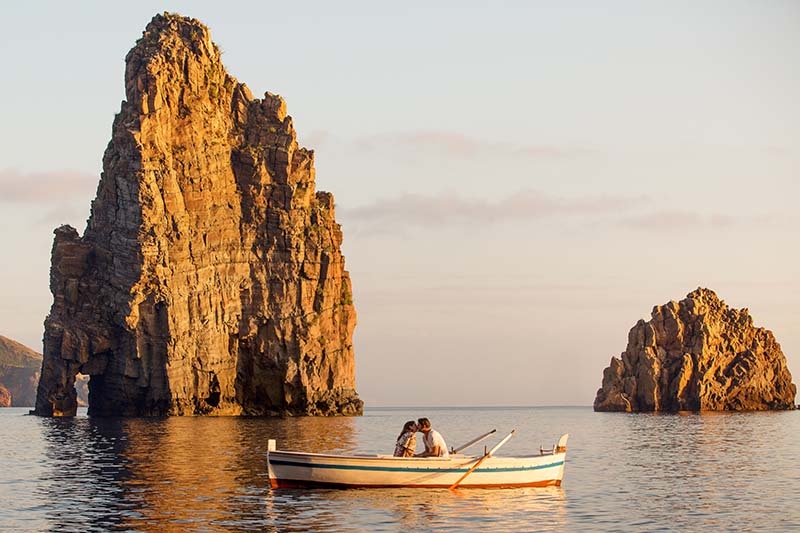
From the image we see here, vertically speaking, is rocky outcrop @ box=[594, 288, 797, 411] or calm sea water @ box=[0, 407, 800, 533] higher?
rocky outcrop @ box=[594, 288, 797, 411]

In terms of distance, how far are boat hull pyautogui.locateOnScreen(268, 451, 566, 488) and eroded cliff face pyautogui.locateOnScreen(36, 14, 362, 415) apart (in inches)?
3209

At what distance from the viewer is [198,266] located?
12950cm

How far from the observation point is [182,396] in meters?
124

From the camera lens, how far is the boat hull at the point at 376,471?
42.7 m

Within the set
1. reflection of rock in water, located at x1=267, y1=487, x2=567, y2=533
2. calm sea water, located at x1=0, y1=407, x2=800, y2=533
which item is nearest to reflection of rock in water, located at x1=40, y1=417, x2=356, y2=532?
calm sea water, located at x1=0, y1=407, x2=800, y2=533

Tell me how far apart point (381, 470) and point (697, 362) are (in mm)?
137638

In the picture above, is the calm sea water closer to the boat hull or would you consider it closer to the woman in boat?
the boat hull

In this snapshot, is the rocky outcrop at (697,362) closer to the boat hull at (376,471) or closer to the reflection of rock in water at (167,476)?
the reflection of rock in water at (167,476)

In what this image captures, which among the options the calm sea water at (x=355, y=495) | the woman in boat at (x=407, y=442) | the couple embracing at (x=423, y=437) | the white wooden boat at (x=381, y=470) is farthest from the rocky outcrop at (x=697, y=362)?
the woman in boat at (x=407, y=442)

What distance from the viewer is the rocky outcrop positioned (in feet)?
564

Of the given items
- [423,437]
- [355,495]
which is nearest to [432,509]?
[355,495]

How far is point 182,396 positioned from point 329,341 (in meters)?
23.9

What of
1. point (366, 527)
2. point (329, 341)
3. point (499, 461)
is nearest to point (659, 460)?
point (499, 461)

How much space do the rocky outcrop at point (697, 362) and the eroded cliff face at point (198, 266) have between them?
5470 centimetres
